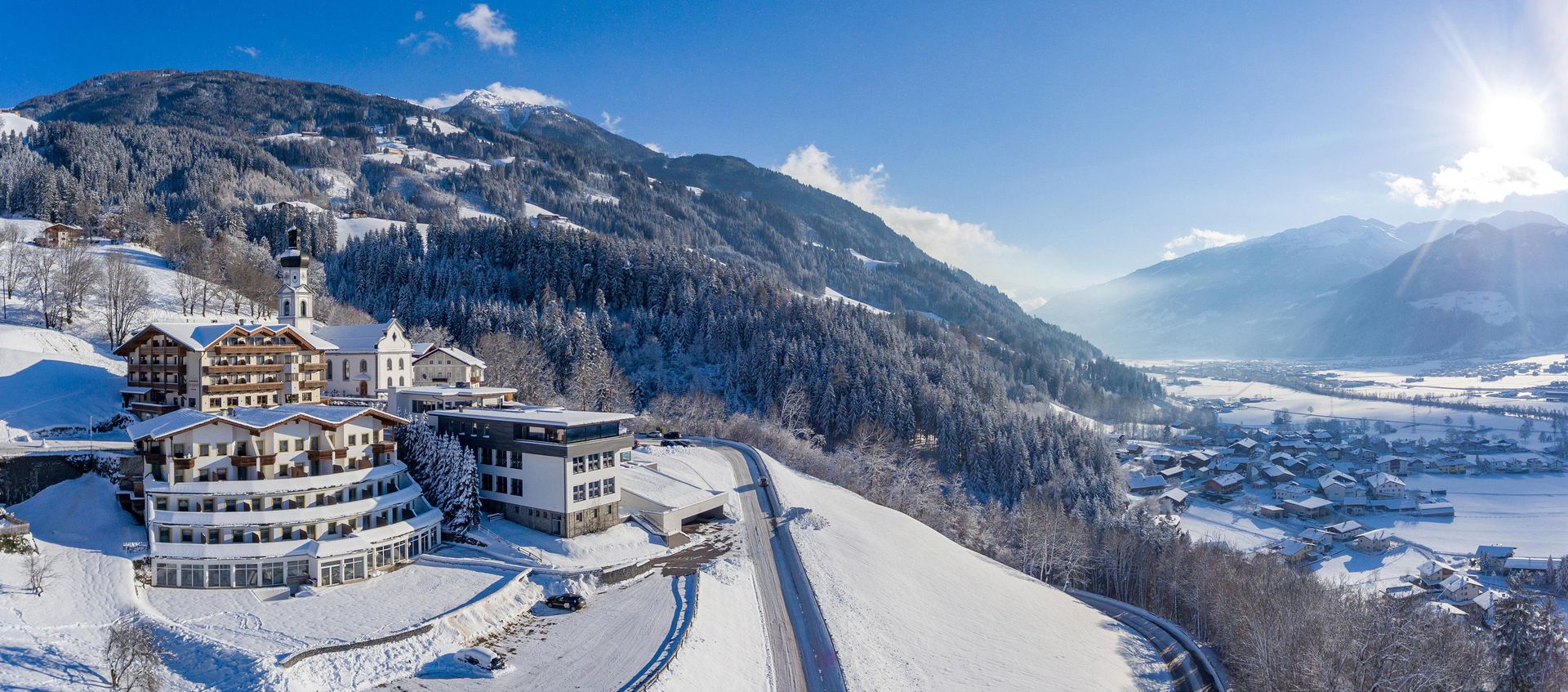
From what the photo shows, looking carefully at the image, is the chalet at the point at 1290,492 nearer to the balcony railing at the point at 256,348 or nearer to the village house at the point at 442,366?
the village house at the point at 442,366

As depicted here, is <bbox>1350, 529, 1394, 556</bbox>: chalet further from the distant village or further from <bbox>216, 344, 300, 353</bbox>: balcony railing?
<bbox>216, 344, 300, 353</bbox>: balcony railing

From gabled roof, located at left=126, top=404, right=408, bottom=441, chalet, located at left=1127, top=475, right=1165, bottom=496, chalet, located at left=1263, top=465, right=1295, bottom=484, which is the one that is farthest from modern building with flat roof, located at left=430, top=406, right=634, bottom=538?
chalet, located at left=1263, top=465, right=1295, bottom=484

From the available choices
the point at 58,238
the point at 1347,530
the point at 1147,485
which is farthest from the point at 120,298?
the point at 1347,530

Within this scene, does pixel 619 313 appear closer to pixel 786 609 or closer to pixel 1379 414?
pixel 786 609

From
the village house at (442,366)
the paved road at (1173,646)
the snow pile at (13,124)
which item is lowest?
the paved road at (1173,646)

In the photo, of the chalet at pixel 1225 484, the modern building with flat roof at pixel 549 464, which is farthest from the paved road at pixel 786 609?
the chalet at pixel 1225 484

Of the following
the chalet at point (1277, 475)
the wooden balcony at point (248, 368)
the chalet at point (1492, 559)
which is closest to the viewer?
the wooden balcony at point (248, 368)

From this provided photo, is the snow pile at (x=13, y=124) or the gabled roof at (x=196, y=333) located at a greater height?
the snow pile at (x=13, y=124)

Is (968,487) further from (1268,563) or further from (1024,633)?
(1024,633)
